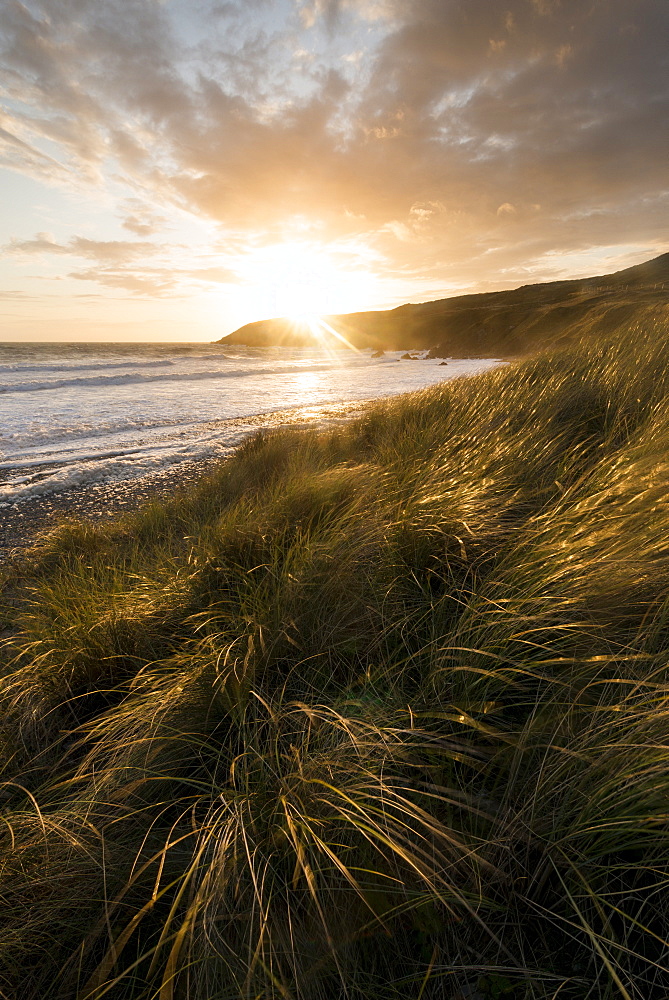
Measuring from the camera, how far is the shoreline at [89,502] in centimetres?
383

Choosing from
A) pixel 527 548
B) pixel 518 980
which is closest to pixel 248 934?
pixel 518 980

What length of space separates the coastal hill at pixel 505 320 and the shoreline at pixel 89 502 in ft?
25.1

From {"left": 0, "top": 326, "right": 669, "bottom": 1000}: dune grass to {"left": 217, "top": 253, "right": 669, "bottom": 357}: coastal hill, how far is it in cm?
775

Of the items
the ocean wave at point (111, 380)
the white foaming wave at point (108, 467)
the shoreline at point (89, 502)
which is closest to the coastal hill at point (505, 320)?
the white foaming wave at point (108, 467)

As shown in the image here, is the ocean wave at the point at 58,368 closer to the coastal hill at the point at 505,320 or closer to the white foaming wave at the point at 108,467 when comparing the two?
the white foaming wave at the point at 108,467

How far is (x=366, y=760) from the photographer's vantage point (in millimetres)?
1075

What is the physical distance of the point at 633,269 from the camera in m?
75.5

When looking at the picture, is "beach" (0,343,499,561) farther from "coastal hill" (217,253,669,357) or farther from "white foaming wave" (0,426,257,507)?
"coastal hill" (217,253,669,357)

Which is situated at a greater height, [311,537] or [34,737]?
[311,537]

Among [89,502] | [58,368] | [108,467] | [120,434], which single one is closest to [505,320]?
[58,368]

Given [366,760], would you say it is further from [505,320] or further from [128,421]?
[505,320]

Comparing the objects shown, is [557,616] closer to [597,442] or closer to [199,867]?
[199,867]

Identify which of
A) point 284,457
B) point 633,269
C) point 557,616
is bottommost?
point 284,457

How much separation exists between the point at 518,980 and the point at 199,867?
2.23 feet
